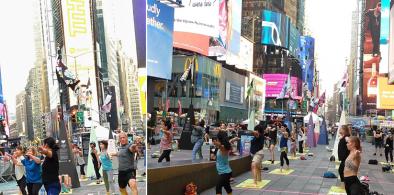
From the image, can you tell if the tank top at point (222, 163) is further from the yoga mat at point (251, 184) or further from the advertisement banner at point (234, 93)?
the advertisement banner at point (234, 93)

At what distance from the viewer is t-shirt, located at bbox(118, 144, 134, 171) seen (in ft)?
16.7

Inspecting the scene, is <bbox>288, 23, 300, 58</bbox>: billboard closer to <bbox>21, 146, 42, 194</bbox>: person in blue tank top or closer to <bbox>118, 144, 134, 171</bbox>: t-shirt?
<bbox>21, 146, 42, 194</bbox>: person in blue tank top

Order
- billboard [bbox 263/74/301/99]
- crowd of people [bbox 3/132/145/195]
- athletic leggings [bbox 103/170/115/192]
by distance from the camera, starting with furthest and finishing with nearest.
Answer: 1. billboard [bbox 263/74/301/99]
2. athletic leggings [bbox 103/170/115/192]
3. crowd of people [bbox 3/132/145/195]

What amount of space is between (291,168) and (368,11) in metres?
79.5

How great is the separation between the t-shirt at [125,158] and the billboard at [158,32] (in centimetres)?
96

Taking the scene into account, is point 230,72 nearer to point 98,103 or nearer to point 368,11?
point 368,11

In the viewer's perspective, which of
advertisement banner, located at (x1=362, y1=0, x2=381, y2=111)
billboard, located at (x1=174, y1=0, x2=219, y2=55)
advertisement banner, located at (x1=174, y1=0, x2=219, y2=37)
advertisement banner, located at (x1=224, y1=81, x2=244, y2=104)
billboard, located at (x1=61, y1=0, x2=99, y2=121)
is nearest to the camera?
billboard, located at (x1=61, y1=0, x2=99, y2=121)

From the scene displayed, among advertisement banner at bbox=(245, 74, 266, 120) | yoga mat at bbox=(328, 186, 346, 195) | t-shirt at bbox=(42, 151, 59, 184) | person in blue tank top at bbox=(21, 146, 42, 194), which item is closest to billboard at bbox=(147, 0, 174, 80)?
t-shirt at bbox=(42, 151, 59, 184)

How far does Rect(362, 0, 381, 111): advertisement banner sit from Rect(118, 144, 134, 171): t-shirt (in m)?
79.6

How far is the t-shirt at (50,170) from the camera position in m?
5.95

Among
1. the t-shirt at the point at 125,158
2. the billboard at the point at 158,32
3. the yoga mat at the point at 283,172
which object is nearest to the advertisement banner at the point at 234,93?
the yoga mat at the point at 283,172

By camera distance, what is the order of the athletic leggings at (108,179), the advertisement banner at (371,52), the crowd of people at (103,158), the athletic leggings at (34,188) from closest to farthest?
the crowd of people at (103,158)
the athletic leggings at (108,179)
the athletic leggings at (34,188)
the advertisement banner at (371,52)

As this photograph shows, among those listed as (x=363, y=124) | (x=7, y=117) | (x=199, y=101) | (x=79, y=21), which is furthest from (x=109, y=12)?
(x=363, y=124)

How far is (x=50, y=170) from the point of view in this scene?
20.1 feet
